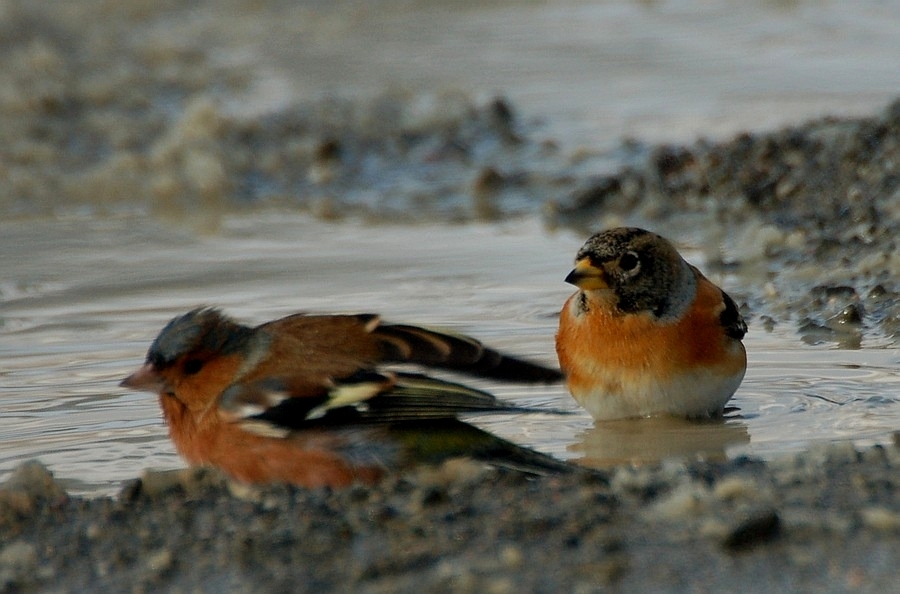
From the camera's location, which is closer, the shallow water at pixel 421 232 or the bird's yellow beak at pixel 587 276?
the shallow water at pixel 421 232

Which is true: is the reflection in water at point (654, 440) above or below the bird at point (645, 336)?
below

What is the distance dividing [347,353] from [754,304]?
3067 millimetres

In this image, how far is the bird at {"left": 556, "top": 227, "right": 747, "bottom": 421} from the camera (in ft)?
18.8

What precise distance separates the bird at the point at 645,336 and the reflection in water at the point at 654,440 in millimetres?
62

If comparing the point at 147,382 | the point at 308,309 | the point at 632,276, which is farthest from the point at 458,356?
the point at 308,309

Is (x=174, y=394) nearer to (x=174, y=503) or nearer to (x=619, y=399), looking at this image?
(x=174, y=503)

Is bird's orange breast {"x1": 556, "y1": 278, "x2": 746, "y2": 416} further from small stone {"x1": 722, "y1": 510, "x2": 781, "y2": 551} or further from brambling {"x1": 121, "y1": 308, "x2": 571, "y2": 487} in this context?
small stone {"x1": 722, "y1": 510, "x2": 781, "y2": 551}

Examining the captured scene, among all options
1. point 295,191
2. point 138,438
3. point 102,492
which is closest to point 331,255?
point 295,191

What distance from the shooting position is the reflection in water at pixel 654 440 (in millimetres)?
5266

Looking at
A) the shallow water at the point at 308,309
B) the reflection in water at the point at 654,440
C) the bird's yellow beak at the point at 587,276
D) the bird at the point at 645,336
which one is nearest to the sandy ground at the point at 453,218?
the shallow water at the point at 308,309

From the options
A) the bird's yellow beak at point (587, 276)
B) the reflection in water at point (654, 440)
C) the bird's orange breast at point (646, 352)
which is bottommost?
the reflection in water at point (654, 440)

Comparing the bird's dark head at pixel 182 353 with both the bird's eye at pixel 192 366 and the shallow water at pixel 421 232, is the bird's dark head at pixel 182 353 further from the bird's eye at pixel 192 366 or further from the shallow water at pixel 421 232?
the shallow water at pixel 421 232

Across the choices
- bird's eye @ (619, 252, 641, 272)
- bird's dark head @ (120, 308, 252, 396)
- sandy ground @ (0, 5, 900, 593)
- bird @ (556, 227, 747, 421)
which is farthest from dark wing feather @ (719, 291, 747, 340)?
bird's dark head @ (120, 308, 252, 396)

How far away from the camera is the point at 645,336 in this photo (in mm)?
5824
